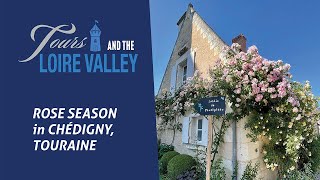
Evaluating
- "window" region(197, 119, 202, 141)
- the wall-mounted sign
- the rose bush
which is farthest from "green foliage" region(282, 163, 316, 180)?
the wall-mounted sign

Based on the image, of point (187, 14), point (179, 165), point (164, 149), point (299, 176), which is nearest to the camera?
point (299, 176)

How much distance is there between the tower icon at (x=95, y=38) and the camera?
408 cm

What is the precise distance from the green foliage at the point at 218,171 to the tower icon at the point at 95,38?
3.41 m

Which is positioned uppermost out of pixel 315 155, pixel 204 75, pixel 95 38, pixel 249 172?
pixel 95 38

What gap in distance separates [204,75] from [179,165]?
2.59m

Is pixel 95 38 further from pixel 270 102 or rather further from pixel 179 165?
pixel 179 165

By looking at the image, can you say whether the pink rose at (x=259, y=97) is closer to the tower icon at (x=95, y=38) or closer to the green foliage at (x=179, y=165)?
the green foliage at (x=179, y=165)

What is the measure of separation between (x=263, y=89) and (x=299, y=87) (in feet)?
3.47

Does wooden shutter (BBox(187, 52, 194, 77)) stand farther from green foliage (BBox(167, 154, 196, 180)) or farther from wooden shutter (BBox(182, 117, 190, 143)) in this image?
green foliage (BBox(167, 154, 196, 180))

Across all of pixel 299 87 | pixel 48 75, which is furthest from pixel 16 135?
pixel 299 87

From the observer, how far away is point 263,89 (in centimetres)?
469

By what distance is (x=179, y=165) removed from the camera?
604cm

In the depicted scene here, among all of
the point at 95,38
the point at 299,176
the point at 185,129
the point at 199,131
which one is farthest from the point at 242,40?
the point at 95,38

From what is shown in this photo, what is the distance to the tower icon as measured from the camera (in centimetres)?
408
